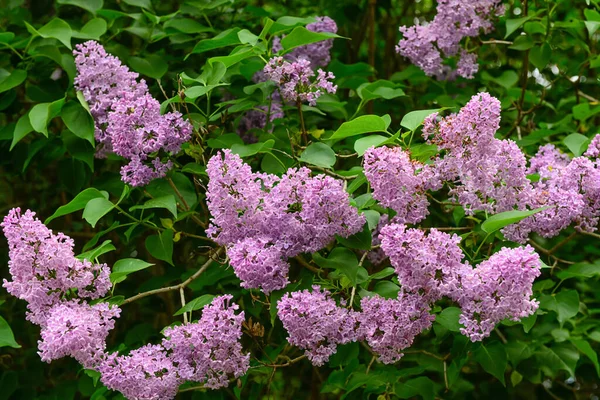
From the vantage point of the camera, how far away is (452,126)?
170 centimetres

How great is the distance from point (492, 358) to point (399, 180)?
56cm

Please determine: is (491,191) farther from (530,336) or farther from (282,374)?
(282,374)

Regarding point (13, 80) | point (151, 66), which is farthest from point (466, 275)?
point (13, 80)

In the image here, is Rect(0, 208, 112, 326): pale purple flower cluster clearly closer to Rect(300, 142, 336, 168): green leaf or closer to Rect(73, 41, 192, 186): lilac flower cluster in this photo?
Rect(73, 41, 192, 186): lilac flower cluster

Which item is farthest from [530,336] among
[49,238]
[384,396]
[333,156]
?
[49,238]

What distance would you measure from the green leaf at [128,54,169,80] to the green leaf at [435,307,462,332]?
1.04 m

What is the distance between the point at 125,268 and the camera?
179 cm

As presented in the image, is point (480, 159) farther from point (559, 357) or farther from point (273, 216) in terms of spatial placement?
point (559, 357)

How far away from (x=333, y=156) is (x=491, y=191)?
1.10ft

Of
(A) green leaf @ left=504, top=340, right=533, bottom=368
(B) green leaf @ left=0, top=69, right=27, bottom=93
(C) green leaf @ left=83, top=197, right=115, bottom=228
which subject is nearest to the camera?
(C) green leaf @ left=83, top=197, right=115, bottom=228

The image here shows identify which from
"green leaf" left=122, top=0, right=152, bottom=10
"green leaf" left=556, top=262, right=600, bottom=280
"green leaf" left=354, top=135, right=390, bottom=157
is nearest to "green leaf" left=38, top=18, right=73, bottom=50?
"green leaf" left=122, top=0, right=152, bottom=10

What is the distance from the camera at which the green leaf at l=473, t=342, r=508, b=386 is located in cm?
195

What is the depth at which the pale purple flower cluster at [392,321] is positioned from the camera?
5.34ft

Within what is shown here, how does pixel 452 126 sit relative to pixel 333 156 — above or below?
above
